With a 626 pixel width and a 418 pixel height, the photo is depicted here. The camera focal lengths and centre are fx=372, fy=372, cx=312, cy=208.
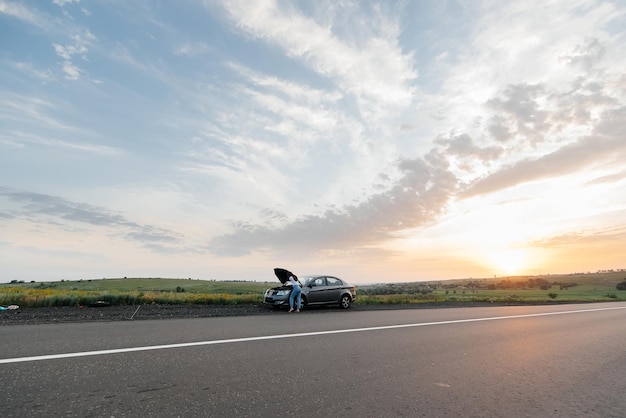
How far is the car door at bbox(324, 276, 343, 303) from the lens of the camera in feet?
62.2

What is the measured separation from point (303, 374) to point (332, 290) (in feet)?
46.8

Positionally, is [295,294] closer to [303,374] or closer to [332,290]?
[332,290]

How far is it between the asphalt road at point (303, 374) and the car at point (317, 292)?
29.7 feet

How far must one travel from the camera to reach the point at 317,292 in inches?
736

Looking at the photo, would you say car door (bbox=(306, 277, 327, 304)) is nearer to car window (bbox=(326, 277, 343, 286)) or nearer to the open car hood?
car window (bbox=(326, 277, 343, 286))

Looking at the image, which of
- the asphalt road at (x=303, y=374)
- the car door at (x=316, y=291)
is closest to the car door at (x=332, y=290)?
the car door at (x=316, y=291)

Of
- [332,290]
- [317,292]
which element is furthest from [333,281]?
[317,292]

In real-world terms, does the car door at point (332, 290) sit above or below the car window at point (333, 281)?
below

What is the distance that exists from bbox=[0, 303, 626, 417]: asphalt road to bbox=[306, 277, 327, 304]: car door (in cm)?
966

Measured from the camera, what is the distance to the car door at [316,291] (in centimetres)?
1842

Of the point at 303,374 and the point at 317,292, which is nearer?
the point at 303,374

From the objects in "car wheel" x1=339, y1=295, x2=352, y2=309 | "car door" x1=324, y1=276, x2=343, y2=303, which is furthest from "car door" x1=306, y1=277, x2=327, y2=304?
"car wheel" x1=339, y1=295, x2=352, y2=309

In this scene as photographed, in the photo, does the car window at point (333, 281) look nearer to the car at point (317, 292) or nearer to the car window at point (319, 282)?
the car at point (317, 292)

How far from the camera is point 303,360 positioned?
5898mm
